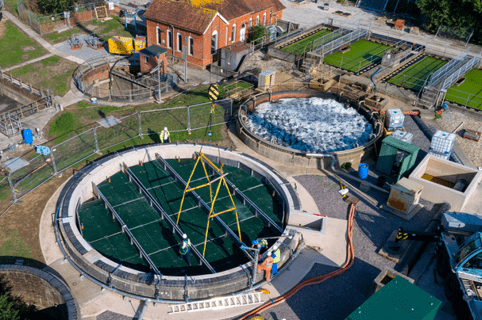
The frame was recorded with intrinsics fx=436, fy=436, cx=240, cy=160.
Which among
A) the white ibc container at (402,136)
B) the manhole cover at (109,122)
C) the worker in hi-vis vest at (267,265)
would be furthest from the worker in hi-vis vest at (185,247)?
the white ibc container at (402,136)

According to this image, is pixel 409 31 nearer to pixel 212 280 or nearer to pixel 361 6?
pixel 361 6

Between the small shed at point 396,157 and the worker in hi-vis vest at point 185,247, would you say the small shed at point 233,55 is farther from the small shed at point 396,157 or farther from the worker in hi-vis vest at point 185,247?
the worker in hi-vis vest at point 185,247

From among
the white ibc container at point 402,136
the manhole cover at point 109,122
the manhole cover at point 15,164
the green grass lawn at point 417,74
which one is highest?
the white ibc container at point 402,136

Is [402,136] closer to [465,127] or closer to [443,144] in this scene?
[443,144]

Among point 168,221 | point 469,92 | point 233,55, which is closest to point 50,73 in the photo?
point 233,55

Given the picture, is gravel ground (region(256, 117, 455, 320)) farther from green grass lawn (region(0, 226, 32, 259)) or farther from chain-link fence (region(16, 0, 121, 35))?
chain-link fence (region(16, 0, 121, 35))

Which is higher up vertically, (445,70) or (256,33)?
(256,33)
